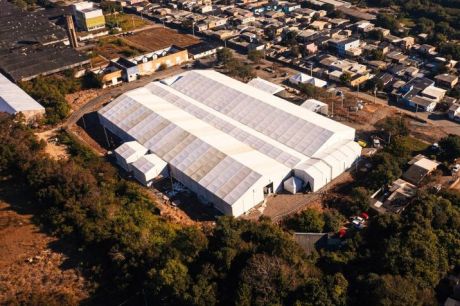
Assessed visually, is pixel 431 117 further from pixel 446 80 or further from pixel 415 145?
pixel 446 80

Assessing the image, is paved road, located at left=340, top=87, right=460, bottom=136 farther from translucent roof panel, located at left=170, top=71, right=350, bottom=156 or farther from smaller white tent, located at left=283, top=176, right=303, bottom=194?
smaller white tent, located at left=283, top=176, right=303, bottom=194

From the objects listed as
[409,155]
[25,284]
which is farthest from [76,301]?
[409,155]

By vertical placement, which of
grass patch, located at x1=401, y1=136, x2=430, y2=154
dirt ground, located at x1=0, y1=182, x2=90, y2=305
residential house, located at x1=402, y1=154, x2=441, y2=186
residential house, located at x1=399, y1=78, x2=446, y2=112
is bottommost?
dirt ground, located at x1=0, y1=182, x2=90, y2=305

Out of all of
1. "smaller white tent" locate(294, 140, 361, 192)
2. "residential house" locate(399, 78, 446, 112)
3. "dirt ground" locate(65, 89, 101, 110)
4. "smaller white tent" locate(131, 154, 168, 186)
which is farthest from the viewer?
"dirt ground" locate(65, 89, 101, 110)

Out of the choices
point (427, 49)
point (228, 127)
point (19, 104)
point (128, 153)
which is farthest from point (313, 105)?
point (19, 104)

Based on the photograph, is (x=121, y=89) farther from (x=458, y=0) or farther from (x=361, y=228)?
(x=458, y=0)

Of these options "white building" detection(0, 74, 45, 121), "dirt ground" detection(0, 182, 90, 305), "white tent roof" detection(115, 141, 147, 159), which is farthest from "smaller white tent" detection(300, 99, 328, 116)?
"white building" detection(0, 74, 45, 121)
